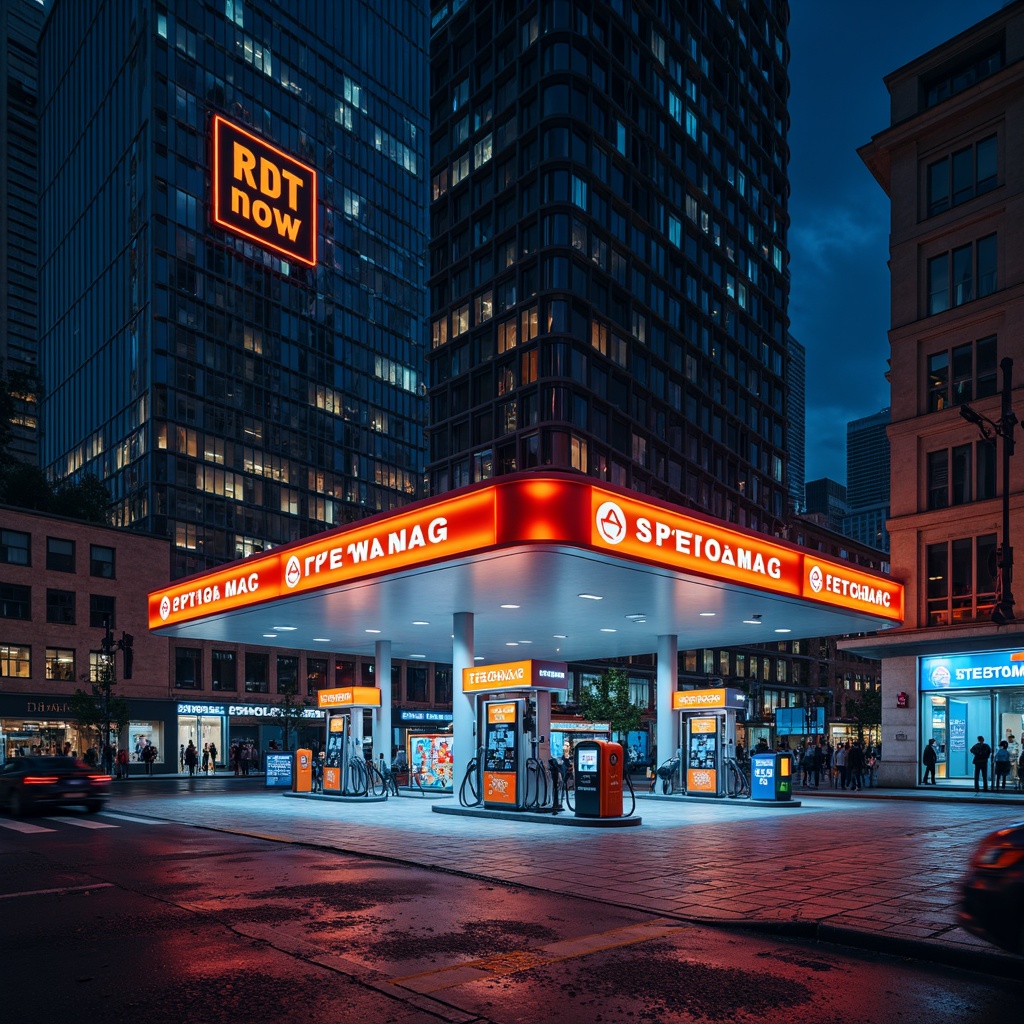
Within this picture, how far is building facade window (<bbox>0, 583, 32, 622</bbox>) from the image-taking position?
170 ft

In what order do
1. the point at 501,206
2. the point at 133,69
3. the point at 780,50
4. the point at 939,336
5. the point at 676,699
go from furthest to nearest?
the point at 780,50 → the point at 133,69 → the point at 501,206 → the point at 939,336 → the point at 676,699

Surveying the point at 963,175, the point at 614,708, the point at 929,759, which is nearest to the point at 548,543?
the point at 929,759

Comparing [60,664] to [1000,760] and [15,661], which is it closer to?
[15,661]

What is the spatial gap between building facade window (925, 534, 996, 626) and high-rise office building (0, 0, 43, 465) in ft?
467

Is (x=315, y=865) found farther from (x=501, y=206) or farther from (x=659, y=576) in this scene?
(x=501, y=206)

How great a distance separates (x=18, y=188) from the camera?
15562 centimetres

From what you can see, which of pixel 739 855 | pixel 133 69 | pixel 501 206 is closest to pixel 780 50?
pixel 501 206

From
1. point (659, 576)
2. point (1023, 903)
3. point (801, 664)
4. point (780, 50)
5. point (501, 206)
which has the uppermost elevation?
point (780, 50)

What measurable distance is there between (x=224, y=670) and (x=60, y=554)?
20041 mm

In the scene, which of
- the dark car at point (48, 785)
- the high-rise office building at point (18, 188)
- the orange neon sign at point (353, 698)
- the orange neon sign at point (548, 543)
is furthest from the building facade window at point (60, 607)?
the high-rise office building at point (18, 188)

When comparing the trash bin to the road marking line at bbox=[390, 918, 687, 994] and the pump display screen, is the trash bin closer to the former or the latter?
the pump display screen

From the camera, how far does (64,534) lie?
55250 millimetres

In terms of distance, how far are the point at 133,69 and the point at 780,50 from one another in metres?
65.0

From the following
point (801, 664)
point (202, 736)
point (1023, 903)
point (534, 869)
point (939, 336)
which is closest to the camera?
point (1023, 903)
